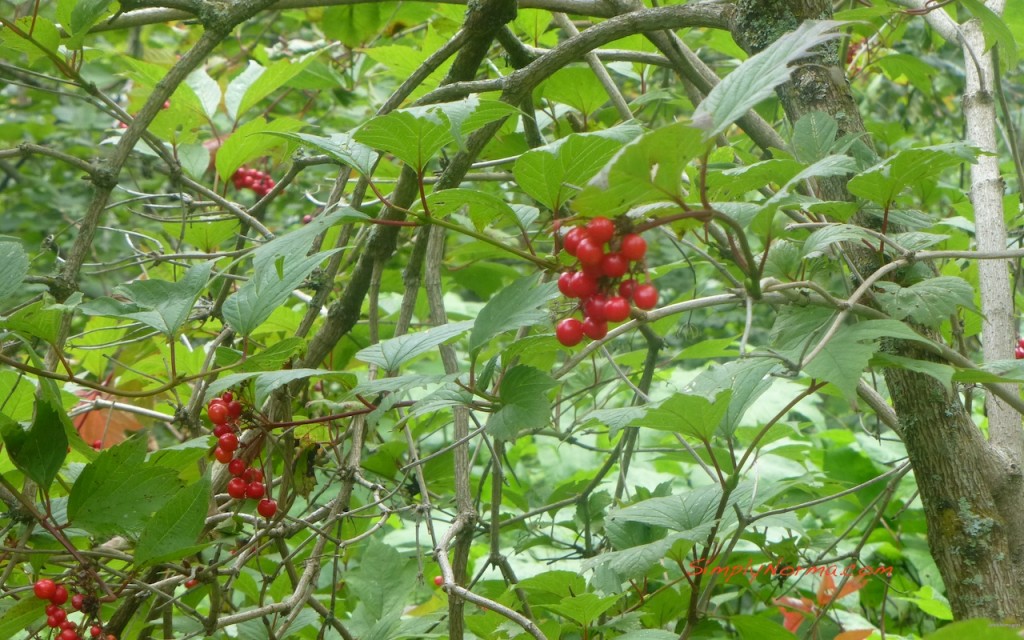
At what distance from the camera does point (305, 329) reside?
110 centimetres

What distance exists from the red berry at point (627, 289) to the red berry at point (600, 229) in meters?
0.05

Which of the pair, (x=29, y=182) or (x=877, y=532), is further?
(x=29, y=182)

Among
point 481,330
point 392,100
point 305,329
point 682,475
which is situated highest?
point 392,100

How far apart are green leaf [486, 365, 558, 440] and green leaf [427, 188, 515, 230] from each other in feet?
0.44

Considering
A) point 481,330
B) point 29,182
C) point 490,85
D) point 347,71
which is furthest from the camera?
point 29,182

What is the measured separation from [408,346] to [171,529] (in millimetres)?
275

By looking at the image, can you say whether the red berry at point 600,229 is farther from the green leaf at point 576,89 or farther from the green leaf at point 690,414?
the green leaf at point 576,89

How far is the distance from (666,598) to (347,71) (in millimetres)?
1451

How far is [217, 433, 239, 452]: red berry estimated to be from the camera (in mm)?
876

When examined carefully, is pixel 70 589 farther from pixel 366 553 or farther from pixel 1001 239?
pixel 1001 239

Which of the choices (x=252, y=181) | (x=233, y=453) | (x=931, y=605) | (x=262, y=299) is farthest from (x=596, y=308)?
(x=252, y=181)

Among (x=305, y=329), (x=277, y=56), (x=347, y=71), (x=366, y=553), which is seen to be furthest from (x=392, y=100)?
(x=277, y=56)

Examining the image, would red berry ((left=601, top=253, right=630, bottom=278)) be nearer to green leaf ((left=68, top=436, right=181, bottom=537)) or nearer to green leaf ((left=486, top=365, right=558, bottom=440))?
green leaf ((left=486, top=365, right=558, bottom=440))

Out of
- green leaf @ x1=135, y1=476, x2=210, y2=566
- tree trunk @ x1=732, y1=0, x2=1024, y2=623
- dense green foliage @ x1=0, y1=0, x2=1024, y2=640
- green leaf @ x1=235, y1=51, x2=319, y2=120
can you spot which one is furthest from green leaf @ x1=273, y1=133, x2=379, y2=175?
→ green leaf @ x1=235, y1=51, x2=319, y2=120
